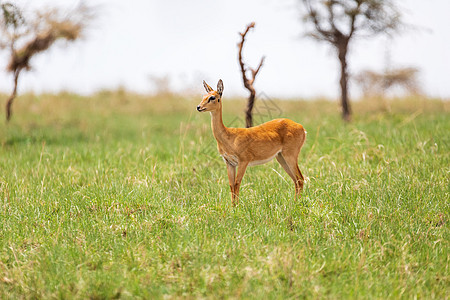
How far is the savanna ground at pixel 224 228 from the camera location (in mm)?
3650

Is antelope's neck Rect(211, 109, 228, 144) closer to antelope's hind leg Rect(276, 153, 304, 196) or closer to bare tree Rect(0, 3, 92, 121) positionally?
antelope's hind leg Rect(276, 153, 304, 196)

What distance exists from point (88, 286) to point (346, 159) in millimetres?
4888

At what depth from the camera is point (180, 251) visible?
4023 mm

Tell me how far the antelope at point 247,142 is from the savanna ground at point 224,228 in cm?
28

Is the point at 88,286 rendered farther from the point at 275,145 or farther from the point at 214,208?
the point at 275,145

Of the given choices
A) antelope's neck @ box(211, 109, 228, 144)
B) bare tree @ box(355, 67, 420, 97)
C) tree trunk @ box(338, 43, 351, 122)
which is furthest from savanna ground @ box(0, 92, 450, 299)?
bare tree @ box(355, 67, 420, 97)

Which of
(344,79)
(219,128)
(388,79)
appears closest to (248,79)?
(219,128)

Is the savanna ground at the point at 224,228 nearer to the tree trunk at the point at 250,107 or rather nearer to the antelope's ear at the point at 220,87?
the tree trunk at the point at 250,107

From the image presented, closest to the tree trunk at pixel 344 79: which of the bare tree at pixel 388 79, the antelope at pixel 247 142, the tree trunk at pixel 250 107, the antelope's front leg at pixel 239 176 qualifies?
the tree trunk at pixel 250 107

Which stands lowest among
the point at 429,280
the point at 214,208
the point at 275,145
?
the point at 429,280

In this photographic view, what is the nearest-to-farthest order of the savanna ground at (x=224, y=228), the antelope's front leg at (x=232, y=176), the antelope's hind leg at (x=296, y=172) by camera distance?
the savanna ground at (x=224, y=228) → the antelope's front leg at (x=232, y=176) → the antelope's hind leg at (x=296, y=172)

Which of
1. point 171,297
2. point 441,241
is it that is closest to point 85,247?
point 171,297

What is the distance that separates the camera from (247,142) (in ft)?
16.0

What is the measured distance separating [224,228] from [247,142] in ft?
3.31
